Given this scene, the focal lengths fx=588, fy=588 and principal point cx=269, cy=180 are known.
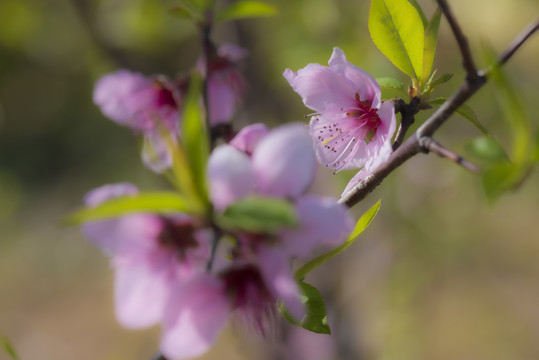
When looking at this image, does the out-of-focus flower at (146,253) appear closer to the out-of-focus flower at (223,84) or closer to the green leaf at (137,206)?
the green leaf at (137,206)

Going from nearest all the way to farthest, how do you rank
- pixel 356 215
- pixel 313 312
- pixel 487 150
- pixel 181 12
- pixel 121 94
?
pixel 487 150
pixel 313 312
pixel 181 12
pixel 121 94
pixel 356 215

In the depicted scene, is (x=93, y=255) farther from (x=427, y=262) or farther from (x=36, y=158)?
(x=427, y=262)

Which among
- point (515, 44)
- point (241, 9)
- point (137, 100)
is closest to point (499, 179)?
point (515, 44)

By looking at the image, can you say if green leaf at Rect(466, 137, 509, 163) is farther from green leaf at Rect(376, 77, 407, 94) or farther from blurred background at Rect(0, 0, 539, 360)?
green leaf at Rect(376, 77, 407, 94)

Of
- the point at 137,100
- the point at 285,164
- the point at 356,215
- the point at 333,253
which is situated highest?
the point at 285,164

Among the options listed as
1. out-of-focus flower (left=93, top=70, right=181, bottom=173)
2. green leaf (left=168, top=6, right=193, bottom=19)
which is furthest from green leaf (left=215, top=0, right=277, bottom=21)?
out-of-focus flower (left=93, top=70, right=181, bottom=173)

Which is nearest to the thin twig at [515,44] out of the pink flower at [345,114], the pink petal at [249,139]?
the pink flower at [345,114]

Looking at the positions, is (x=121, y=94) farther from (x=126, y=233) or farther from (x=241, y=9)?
(x=126, y=233)

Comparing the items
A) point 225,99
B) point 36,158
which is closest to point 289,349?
point 225,99
